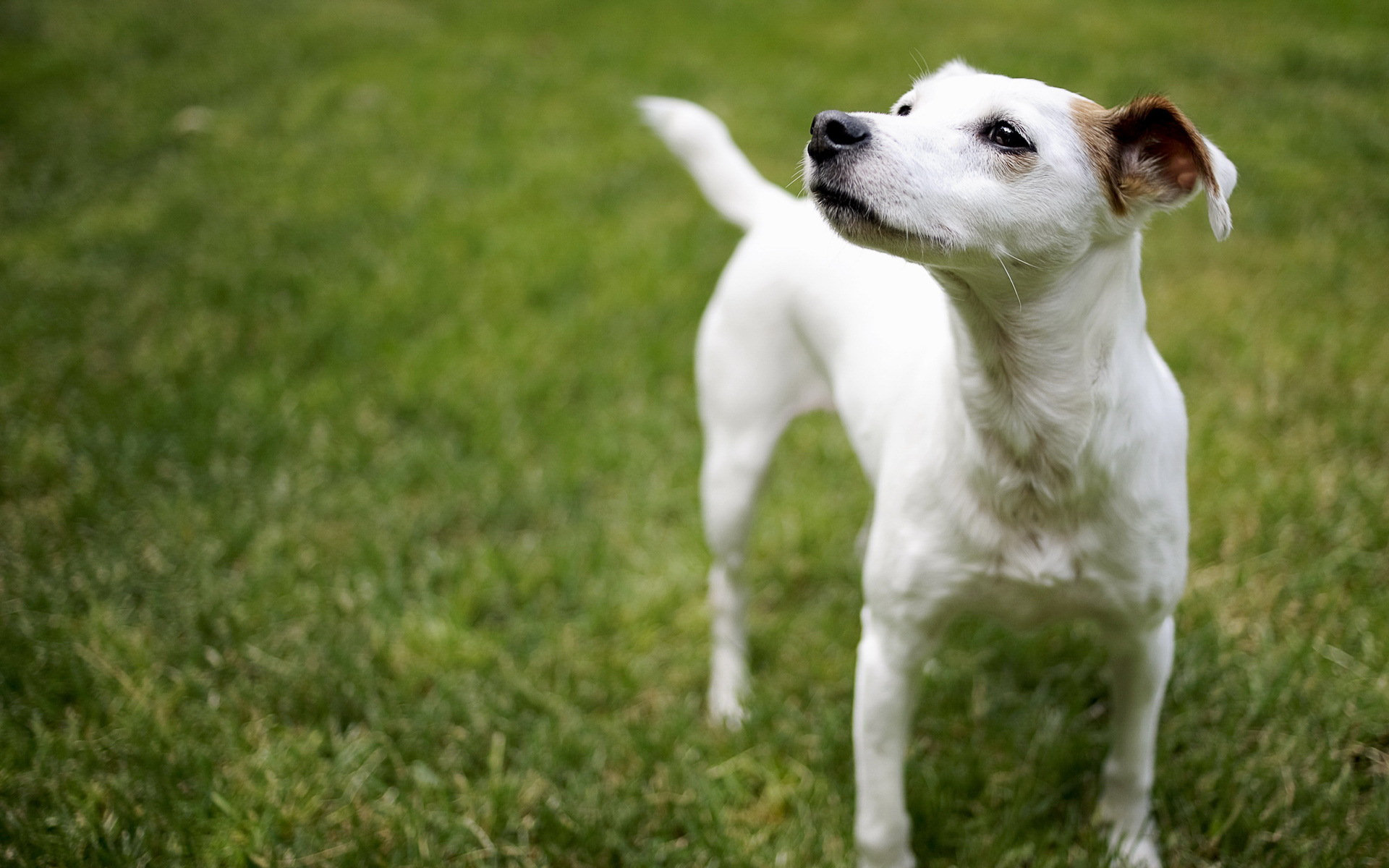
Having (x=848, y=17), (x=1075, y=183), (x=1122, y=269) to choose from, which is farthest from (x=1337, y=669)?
(x=848, y=17)

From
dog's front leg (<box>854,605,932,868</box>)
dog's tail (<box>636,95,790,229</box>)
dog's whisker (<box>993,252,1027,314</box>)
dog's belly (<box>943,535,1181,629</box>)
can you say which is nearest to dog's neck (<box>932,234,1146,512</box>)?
dog's whisker (<box>993,252,1027,314</box>)

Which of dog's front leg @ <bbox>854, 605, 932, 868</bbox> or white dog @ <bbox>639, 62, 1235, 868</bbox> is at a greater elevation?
white dog @ <bbox>639, 62, 1235, 868</bbox>

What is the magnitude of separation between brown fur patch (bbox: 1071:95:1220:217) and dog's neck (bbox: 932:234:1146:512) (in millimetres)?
103

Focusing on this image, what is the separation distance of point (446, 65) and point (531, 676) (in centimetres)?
753

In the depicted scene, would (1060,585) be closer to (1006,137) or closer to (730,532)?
(1006,137)

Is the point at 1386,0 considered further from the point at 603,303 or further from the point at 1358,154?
the point at 603,303

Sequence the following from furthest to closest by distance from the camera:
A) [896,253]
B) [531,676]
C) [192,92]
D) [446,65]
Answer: [446,65] → [192,92] → [531,676] → [896,253]

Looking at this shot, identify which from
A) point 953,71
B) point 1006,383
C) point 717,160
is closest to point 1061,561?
point 1006,383

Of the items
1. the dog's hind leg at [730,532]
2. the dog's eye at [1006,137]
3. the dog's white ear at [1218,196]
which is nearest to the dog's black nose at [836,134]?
the dog's eye at [1006,137]

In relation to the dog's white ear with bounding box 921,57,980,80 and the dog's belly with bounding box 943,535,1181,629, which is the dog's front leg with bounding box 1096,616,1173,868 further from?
the dog's white ear with bounding box 921,57,980,80

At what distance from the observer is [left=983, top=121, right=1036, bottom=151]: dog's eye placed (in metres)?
1.87

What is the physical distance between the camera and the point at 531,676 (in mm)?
3158

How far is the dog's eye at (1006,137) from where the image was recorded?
6.14 ft

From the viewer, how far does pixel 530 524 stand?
13.1 feet
